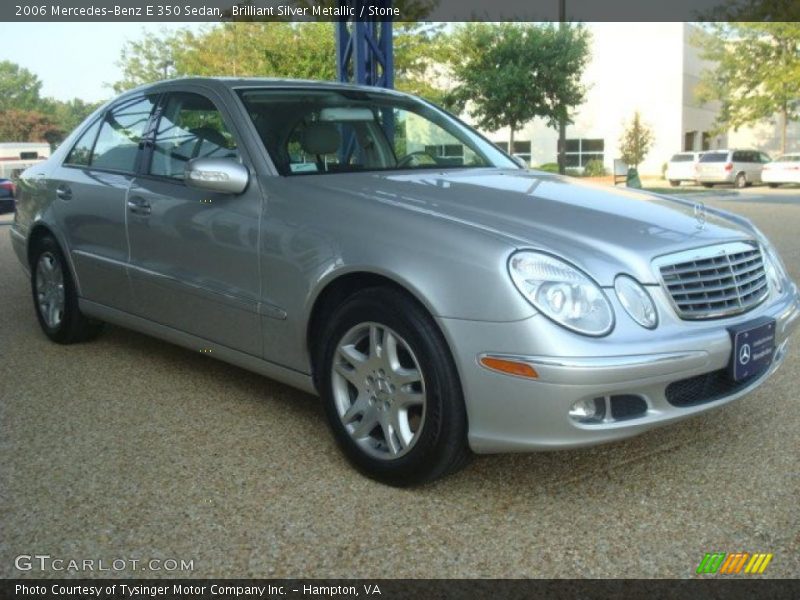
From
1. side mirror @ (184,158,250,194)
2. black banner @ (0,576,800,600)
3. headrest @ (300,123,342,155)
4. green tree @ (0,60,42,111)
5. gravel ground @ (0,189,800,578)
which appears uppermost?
green tree @ (0,60,42,111)

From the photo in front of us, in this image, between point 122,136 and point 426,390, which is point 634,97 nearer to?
point 122,136

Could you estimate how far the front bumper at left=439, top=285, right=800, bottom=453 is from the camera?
2656 millimetres

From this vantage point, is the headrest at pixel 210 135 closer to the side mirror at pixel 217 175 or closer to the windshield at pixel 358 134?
the windshield at pixel 358 134

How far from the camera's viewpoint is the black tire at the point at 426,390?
2838 millimetres

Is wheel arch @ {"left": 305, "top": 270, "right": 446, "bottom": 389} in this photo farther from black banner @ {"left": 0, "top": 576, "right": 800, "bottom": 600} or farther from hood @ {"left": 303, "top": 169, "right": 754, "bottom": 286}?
black banner @ {"left": 0, "top": 576, "right": 800, "bottom": 600}

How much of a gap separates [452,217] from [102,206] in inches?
92.6

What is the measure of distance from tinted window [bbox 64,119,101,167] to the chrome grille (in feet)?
11.3

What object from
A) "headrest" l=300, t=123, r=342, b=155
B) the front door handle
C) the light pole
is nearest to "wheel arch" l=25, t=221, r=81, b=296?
the front door handle

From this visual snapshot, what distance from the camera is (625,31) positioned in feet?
151

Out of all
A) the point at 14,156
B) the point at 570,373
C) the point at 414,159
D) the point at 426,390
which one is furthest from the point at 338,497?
the point at 14,156

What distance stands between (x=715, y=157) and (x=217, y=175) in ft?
98.8

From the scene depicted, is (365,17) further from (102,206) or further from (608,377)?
(608,377)

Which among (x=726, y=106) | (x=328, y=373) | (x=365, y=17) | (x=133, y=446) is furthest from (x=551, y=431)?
(x=726, y=106)

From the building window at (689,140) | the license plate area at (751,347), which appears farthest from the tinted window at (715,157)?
the license plate area at (751,347)
